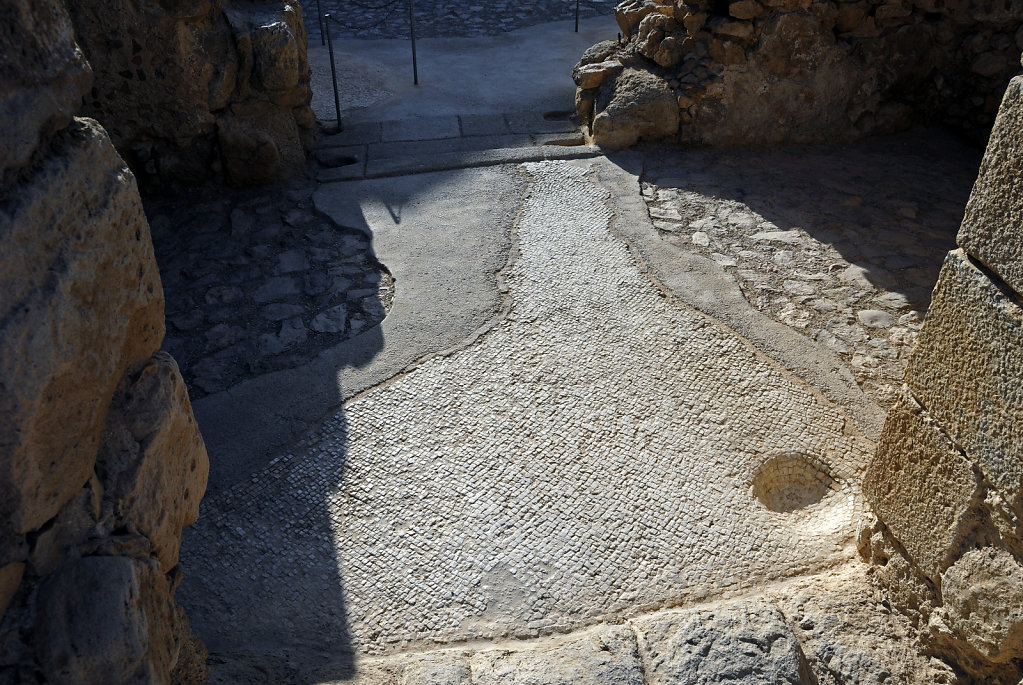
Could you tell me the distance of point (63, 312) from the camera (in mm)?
1642

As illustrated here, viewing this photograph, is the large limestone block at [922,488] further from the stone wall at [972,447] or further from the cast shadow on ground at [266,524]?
the cast shadow on ground at [266,524]

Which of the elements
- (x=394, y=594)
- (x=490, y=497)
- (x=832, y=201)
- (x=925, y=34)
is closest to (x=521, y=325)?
(x=490, y=497)

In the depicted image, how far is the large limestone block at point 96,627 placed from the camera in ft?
5.29

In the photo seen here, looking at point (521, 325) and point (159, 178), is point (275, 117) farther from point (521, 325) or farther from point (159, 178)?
point (521, 325)

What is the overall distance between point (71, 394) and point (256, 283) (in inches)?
117

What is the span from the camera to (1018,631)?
2.18 m

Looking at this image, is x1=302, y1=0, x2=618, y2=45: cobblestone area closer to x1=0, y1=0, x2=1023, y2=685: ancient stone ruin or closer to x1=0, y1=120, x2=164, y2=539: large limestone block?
x1=0, y1=0, x2=1023, y2=685: ancient stone ruin

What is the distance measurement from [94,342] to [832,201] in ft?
15.0

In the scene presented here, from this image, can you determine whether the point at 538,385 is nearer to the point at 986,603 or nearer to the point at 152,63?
the point at 986,603

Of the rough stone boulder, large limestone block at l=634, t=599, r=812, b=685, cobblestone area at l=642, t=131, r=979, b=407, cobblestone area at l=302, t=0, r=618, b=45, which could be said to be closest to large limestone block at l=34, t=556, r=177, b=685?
large limestone block at l=634, t=599, r=812, b=685

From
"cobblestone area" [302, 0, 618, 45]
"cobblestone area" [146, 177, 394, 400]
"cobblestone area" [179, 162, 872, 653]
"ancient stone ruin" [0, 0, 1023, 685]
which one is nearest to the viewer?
"ancient stone ruin" [0, 0, 1023, 685]

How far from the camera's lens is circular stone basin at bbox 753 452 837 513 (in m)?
3.30

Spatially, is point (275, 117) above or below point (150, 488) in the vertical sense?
below

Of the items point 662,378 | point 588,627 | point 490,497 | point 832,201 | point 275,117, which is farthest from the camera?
point 275,117
